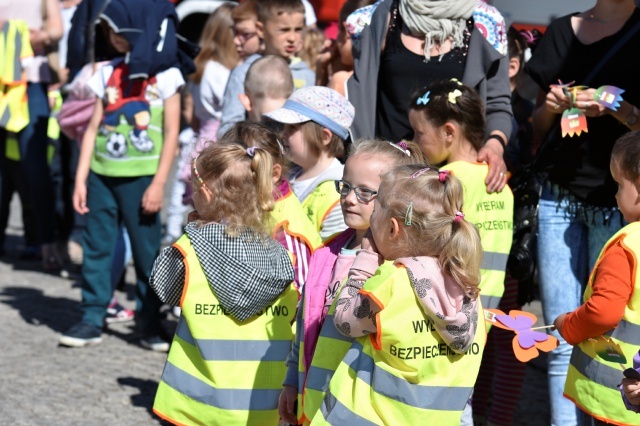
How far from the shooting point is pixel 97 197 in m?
6.09

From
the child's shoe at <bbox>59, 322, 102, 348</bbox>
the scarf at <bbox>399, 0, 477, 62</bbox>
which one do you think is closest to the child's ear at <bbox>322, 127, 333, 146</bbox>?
the scarf at <bbox>399, 0, 477, 62</bbox>

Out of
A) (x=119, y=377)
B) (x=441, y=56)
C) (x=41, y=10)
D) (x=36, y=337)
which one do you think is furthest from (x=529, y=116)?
(x=41, y=10)

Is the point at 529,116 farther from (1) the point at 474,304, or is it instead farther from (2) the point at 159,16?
(1) the point at 474,304

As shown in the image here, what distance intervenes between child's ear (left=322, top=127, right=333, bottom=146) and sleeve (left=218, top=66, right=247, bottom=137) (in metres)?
1.19

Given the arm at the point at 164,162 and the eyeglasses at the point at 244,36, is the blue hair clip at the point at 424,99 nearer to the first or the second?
the arm at the point at 164,162

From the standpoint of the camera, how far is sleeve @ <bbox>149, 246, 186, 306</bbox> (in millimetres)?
3762

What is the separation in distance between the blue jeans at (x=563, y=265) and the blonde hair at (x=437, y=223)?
1.39 meters

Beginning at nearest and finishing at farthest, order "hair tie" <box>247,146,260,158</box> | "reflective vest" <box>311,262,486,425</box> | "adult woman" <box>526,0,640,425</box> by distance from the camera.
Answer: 1. "reflective vest" <box>311,262,486,425</box>
2. "hair tie" <box>247,146,260,158</box>
3. "adult woman" <box>526,0,640,425</box>

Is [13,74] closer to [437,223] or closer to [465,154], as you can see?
[465,154]

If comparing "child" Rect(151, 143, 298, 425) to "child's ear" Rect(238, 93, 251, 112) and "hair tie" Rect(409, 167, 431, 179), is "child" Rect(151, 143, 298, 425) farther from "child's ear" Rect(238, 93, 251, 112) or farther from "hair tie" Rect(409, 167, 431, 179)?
"child's ear" Rect(238, 93, 251, 112)

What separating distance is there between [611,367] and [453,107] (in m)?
1.21

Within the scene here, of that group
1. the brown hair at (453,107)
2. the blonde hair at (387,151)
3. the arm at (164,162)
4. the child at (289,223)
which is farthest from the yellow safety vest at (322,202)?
the arm at (164,162)

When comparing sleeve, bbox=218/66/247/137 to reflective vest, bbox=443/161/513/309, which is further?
sleeve, bbox=218/66/247/137

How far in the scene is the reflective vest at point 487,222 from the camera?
4.20 m
